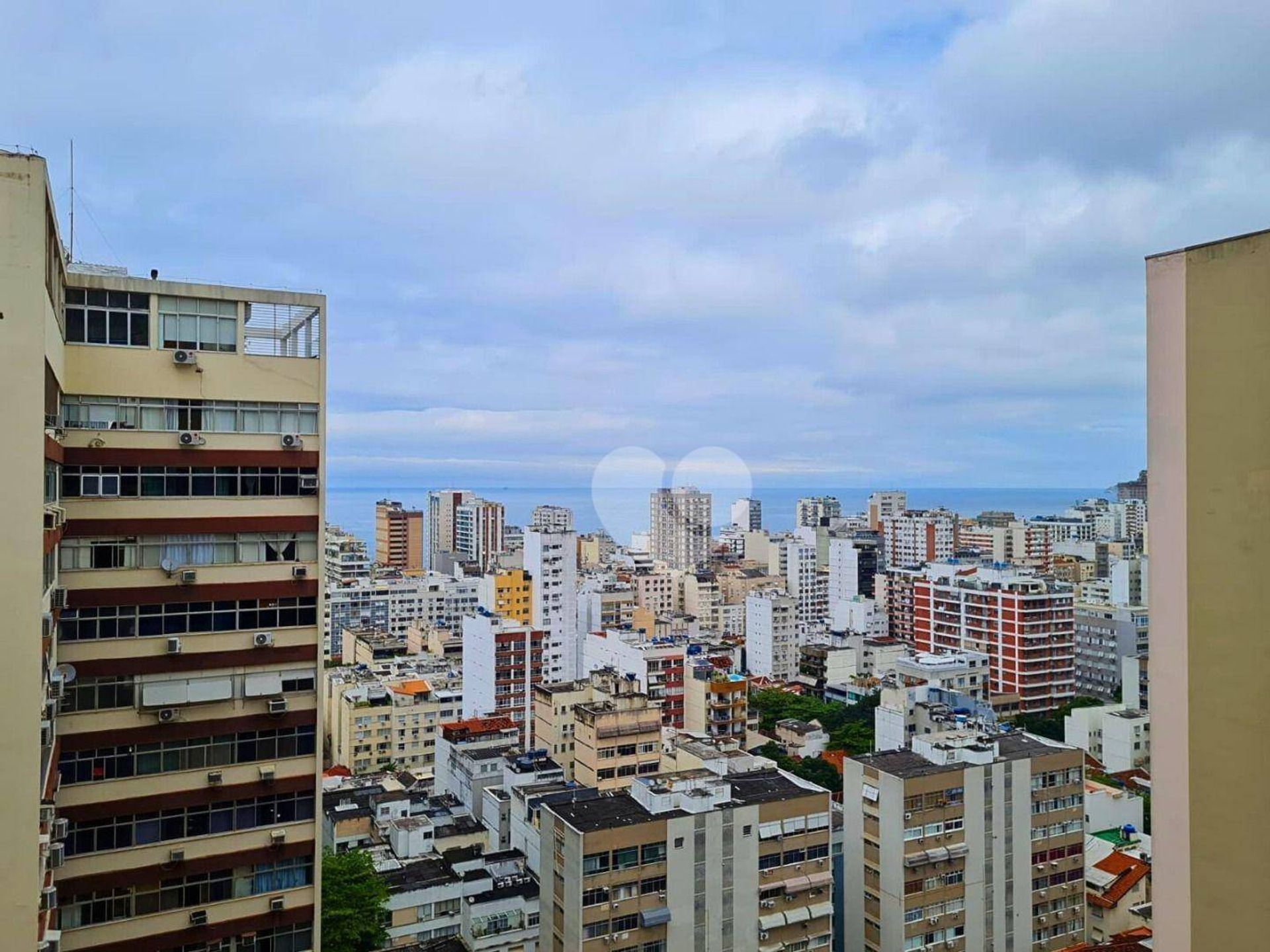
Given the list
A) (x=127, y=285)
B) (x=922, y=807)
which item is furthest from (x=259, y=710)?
(x=922, y=807)

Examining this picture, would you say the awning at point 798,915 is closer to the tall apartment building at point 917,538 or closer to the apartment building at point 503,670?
the apartment building at point 503,670

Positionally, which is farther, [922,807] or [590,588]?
[590,588]

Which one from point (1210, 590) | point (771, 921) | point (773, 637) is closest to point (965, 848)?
point (771, 921)

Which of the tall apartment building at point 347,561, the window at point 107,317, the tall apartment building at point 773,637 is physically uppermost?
the window at point 107,317

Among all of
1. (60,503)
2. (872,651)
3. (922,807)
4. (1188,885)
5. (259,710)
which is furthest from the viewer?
(872,651)

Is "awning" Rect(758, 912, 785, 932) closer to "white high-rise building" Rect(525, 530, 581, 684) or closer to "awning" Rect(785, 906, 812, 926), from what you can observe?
"awning" Rect(785, 906, 812, 926)

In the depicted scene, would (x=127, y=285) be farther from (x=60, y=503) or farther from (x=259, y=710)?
(x=259, y=710)

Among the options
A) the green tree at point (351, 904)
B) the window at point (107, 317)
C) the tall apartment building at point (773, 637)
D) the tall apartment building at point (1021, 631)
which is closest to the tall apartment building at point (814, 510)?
the tall apartment building at point (773, 637)
